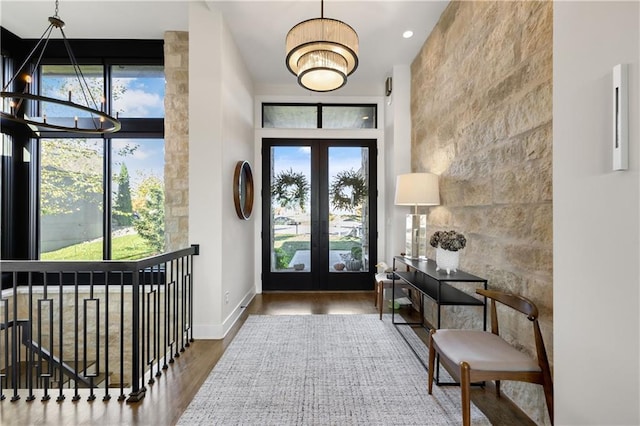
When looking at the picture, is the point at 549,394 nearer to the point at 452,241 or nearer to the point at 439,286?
the point at 439,286

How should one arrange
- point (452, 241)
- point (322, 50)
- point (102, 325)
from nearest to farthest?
1. point (322, 50)
2. point (452, 241)
3. point (102, 325)

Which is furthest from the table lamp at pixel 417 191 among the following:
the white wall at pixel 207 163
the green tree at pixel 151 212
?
the green tree at pixel 151 212

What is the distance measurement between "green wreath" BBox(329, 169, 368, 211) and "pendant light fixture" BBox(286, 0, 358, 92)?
266cm

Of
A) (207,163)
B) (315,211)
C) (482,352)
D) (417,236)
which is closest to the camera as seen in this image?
(482,352)

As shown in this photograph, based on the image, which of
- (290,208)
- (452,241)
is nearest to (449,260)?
(452,241)

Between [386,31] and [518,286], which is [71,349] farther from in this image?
[386,31]

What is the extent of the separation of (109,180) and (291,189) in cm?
261

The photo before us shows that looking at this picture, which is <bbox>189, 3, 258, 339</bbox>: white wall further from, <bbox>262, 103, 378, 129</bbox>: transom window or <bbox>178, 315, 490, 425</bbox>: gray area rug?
<bbox>262, 103, 378, 129</bbox>: transom window

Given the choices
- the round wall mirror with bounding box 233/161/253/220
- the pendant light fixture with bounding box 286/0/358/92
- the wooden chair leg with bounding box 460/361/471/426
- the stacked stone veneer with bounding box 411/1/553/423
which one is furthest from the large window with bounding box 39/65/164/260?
the wooden chair leg with bounding box 460/361/471/426

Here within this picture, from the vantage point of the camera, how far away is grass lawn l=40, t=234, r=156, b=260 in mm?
4023

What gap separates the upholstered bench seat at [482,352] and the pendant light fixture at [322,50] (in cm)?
215

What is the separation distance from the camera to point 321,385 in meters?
2.25

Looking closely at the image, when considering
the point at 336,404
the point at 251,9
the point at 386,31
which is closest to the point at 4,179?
the point at 251,9
